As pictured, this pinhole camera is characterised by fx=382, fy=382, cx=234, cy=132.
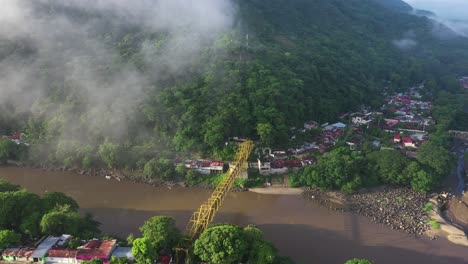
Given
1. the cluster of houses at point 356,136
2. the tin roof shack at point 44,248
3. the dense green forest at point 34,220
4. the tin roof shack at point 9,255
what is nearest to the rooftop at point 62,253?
the tin roof shack at point 44,248

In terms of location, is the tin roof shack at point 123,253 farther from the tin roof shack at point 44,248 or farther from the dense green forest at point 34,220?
the tin roof shack at point 44,248

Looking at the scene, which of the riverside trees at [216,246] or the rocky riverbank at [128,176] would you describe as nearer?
the riverside trees at [216,246]

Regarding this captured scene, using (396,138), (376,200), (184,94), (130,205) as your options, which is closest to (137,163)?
(130,205)

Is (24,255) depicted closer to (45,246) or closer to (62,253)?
(45,246)

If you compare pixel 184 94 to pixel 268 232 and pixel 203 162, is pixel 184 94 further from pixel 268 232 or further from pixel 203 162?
pixel 268 232

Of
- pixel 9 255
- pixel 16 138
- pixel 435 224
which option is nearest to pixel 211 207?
pixel 9 255

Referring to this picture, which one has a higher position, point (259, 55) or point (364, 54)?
point (364, 54)

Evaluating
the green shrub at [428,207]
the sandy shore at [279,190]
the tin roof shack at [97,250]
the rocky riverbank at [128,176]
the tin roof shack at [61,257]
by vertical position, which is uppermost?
the rocky riverbank at [128,176]

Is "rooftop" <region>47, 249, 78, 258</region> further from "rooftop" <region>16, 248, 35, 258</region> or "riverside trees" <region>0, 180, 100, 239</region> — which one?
"riverside trees" <region>0, 180, 100, 239</region>
